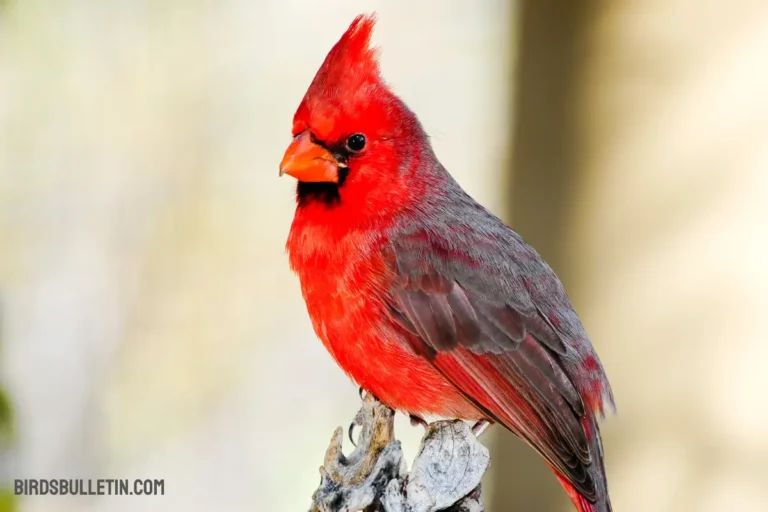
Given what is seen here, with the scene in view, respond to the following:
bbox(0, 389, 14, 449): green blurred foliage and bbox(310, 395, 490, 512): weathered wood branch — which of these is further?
bbox(0, 389, 14, 449): green blurred foliage

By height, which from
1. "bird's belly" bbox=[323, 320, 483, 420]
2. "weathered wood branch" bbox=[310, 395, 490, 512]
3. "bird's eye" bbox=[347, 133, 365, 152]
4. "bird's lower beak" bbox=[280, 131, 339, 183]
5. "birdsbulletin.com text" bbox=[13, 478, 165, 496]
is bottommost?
"birdsbulletin.com text" bbox=[13, 478, 165, 496]

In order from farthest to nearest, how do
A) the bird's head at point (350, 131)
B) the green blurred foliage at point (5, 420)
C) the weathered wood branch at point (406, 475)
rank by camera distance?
the green blurred foliage at point (5, 420), the bird's head at point (350, 131), the weathered wood branch at point (406, 475)

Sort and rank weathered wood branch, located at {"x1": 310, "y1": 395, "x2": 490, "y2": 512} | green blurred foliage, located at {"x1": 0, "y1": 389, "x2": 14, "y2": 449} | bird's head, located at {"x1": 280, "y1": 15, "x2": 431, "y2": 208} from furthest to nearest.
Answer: green blurred foliage, located at {"x1": 0, "y1": 389, "x2": 14, "y2": 449} → bird's head, located at {"x1": 280, "y1": 15, "x2": 431, "y2": 208} → weathered wood branch, located at {"x1": 310, "y1": 395, "x2": 490, "y2": 512}

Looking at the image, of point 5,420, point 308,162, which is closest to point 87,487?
point 5,420

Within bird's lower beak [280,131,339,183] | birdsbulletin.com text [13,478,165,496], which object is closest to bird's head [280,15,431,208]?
bird's lower beak [280,131,339,183]

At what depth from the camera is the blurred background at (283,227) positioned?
2.23 metres

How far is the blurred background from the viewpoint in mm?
2232

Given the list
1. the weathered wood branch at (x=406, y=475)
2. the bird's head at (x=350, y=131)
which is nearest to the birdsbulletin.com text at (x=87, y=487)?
the weathered wood branch at (x=406, y=475)

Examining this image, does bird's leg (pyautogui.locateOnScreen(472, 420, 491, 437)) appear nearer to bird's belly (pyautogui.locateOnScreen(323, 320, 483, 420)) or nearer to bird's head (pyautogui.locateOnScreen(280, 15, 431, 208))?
bird's belly (pyautogui.locateOnScreen(323, 320, 483, 420))

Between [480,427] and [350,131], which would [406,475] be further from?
[350,131]

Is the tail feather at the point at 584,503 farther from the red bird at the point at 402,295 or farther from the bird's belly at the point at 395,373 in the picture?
the bird's belly at the point at 395,373

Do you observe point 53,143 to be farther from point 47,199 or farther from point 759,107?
point 759,107

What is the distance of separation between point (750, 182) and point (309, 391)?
4.34 feet

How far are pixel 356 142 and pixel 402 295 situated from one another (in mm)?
282
